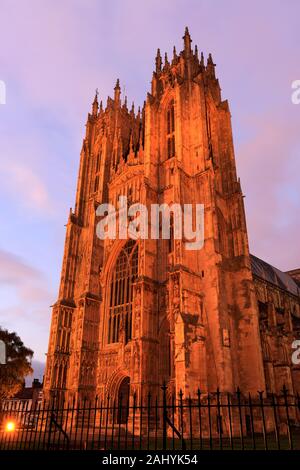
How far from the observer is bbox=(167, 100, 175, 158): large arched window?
31.1m

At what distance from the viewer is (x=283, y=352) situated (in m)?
29.4

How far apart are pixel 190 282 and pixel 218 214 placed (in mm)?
7863

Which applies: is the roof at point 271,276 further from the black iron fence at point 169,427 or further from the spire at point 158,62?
the spire at point 158,62

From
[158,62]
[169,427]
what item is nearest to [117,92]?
[158,62]

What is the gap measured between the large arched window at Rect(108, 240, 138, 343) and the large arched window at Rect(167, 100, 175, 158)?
879cm

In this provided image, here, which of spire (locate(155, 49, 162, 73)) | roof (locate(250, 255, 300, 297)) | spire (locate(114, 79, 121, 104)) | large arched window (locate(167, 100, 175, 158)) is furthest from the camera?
roof (locate(250, 255, 300, 297))

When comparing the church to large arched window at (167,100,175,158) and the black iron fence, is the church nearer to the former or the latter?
large arched window at (167,100,175,158)

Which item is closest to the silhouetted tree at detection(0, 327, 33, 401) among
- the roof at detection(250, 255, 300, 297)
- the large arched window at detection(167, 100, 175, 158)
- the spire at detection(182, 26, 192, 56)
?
the large arched window at detection(167, 100, 175, 158)

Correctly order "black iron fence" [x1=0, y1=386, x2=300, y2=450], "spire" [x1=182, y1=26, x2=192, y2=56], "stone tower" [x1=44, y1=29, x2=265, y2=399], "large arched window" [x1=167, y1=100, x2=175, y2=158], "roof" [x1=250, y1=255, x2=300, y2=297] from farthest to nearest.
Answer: "roof" [x1=250, y1=255, x2=300, y2=297], "spire" [x1=182, y1=26, x2=192, y2=56], "large arched window" [x1=167, y1=100, x2=175, y2=158], "stone tower" [x1=44, y1=29, x2=265, y2=399], "black iron fence" [x1=0, y1=386, x2=300, y2=450]

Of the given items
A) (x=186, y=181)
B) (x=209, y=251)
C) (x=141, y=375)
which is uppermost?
(x=186, y=181)

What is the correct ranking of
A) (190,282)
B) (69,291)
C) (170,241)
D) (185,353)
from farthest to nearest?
(69,291) → (170,241) → (190,282) → (185,353)

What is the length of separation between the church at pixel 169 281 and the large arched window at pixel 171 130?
116 mm

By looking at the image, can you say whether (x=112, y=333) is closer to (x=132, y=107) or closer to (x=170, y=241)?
(x=170, y=241)
